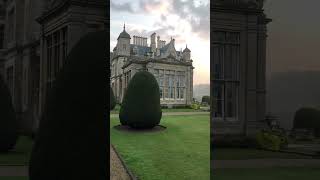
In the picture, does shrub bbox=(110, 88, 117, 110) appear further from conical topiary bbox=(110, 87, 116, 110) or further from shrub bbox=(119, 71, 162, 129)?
shrub bbox=(119, 71, 162, 129)

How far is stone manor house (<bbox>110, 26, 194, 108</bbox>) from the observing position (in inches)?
176

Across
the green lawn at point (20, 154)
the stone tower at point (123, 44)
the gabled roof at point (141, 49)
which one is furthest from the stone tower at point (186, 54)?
the green lawn at point (20, 154)

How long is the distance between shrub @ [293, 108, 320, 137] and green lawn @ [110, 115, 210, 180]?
1.35 m

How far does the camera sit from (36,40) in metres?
4.54

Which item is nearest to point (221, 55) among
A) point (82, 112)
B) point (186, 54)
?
point (186, 54)

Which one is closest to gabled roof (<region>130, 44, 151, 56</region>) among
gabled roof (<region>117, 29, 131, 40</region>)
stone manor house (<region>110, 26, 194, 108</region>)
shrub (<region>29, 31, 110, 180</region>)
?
stone manor house (<region>110, 26, 194, 108</region>)

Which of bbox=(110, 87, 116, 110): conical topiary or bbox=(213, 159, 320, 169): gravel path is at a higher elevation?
bbox=(110, 87, 116, 110): conical topiary

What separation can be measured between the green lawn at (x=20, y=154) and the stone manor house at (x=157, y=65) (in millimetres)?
1197

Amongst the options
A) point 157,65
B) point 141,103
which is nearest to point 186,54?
point 157,65

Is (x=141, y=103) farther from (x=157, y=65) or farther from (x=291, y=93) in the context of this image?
(x=291, y=93)

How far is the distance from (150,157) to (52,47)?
1675 millimetres

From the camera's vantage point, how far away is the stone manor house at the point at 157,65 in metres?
4.46

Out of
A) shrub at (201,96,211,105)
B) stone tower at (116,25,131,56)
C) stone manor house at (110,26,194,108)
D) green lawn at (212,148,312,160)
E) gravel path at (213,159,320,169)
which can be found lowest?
gravel path at (213,159,320,169)

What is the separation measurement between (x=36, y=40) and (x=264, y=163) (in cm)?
312
